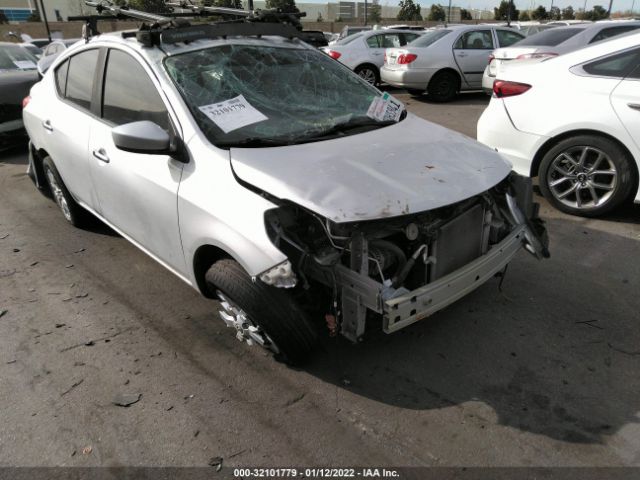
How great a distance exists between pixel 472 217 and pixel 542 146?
236 centimetres

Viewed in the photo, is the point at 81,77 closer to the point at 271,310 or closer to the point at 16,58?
the point at 271,310

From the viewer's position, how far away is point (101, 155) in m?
3.48

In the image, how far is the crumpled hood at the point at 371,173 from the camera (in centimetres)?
238

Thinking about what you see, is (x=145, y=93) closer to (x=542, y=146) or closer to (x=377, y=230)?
(x=377, y=230)

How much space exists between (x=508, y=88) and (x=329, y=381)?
11.7ft

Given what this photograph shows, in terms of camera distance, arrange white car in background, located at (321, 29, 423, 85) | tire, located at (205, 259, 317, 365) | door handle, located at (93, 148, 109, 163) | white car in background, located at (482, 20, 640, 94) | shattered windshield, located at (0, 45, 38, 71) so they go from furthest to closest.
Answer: white car in background, located at (321, 29, 423, 85) → shattered windshield, located at (0, 45, 38, 71) → white car in background, located at (482, 20, 640, 94) → door handle, located at (93, 148, 109, 163) → tire, located at (205, 259, 317, 365)

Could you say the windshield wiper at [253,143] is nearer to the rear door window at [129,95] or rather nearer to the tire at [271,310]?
the rear door window at [129,95]

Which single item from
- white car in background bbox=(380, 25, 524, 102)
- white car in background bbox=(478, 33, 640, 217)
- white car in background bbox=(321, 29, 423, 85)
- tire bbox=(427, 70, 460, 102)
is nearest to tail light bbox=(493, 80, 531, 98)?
white car in background bbox=(478, 33, 640, 217)

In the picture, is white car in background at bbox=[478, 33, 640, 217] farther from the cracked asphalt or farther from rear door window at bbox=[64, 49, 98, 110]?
rear door window at bbox=[64, 49, 98, 110]

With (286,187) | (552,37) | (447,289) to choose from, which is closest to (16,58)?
(286,187)

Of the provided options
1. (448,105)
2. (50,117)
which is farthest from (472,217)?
(448,105)

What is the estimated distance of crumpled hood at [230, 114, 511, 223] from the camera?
2375mm

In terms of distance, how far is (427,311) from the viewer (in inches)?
100

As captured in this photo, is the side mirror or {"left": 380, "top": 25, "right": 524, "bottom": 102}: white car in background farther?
{"left": 380, "top": 25, "right": 524, "bottom": 102}: white car in background
